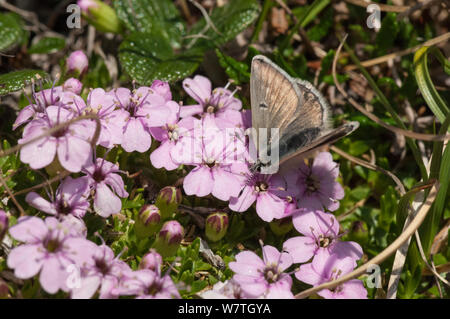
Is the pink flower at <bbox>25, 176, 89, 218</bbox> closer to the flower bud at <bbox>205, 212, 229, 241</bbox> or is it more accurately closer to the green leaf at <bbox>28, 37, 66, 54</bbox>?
the flower bud at <bbox>205, 212, 229, 241</bbox>

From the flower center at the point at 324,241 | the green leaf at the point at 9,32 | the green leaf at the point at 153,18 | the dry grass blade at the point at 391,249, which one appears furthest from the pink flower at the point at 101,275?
the green leaf at the point at 153,18

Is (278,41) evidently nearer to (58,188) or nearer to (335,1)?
(335,1)

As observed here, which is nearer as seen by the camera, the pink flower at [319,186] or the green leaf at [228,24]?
the pink flower at [319,186]

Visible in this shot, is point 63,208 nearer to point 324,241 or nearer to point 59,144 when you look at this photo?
point 59,144

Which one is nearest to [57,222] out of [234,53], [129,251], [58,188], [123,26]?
[58,188]

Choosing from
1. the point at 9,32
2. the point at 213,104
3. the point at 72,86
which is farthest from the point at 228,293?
the point at 9,32

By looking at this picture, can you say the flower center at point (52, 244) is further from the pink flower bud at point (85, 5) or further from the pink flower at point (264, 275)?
the pink flower bud at point (85, 5)
